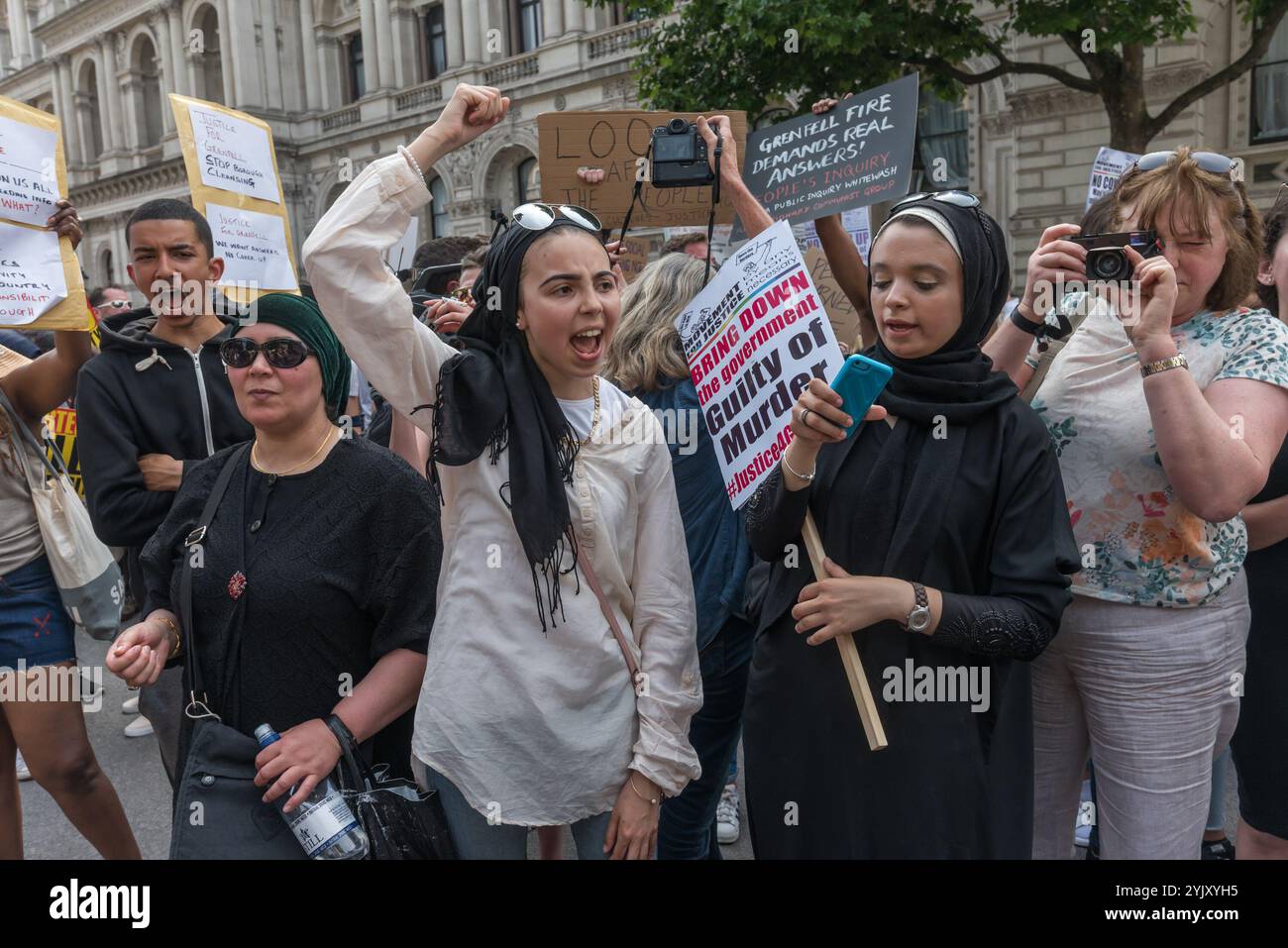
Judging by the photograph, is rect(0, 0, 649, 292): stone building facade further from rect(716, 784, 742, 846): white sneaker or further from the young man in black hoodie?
rect(716, 784, 742, 846): white sneaker

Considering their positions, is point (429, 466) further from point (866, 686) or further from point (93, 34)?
point (93, 34)

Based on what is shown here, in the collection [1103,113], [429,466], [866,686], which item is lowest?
[866,686]

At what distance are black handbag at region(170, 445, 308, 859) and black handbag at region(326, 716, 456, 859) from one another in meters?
0.15

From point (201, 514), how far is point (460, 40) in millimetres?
26944

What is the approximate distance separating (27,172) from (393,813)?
2.26 m

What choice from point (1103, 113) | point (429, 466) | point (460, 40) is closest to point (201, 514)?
point (429, 466)

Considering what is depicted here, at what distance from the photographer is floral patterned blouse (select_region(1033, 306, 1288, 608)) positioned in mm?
2109

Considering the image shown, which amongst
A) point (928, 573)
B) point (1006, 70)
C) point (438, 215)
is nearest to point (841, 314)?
point (928, 573)

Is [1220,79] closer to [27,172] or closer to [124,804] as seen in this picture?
[27,172]

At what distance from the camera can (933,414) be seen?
1889 mm

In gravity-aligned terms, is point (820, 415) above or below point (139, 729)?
above

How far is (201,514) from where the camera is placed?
7.26 feet

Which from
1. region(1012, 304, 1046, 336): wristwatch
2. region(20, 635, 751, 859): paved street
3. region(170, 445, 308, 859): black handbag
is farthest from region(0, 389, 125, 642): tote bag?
region(1012, 304, 1046, 336): wristwatch

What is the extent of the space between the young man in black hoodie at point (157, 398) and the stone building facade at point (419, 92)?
30.7 feet
